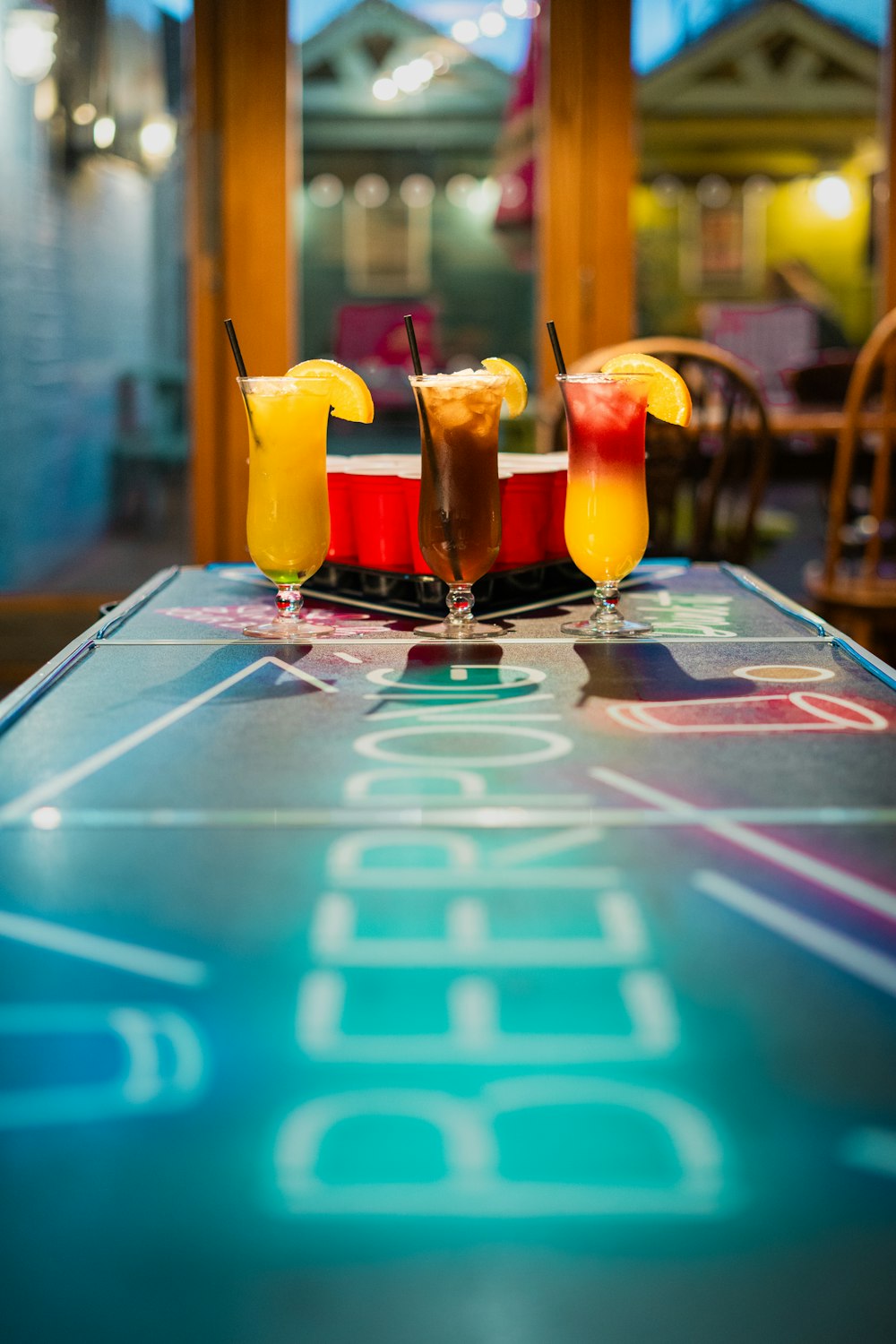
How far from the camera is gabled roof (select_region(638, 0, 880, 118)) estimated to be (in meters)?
4.42

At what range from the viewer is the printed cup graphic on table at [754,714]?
1.02 metres

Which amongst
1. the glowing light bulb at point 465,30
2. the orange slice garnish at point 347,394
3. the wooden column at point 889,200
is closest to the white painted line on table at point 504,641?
the orange slice garnish at point 347,394

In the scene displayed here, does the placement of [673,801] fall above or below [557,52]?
below

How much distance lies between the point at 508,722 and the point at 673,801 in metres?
0.21

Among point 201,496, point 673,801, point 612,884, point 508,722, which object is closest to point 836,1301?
point 612,884

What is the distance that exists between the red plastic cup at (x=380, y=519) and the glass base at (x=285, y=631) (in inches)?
5.6

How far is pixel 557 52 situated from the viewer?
4.09 metres

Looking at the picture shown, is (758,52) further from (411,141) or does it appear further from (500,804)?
(500,804)

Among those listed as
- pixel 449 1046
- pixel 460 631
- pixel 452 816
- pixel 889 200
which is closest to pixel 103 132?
pixel 889 200

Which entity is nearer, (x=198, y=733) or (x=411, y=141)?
(x=198, y=733)

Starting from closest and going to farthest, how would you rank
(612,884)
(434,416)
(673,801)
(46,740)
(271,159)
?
(612,884), (673,801), (46,740), (434,416), (271,159)

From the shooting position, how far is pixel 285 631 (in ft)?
4.54

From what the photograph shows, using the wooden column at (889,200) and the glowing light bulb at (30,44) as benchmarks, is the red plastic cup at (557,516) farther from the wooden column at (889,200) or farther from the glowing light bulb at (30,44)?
the glowing light bulb at (30,44)

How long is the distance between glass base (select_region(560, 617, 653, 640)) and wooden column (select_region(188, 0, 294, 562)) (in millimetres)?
2742
